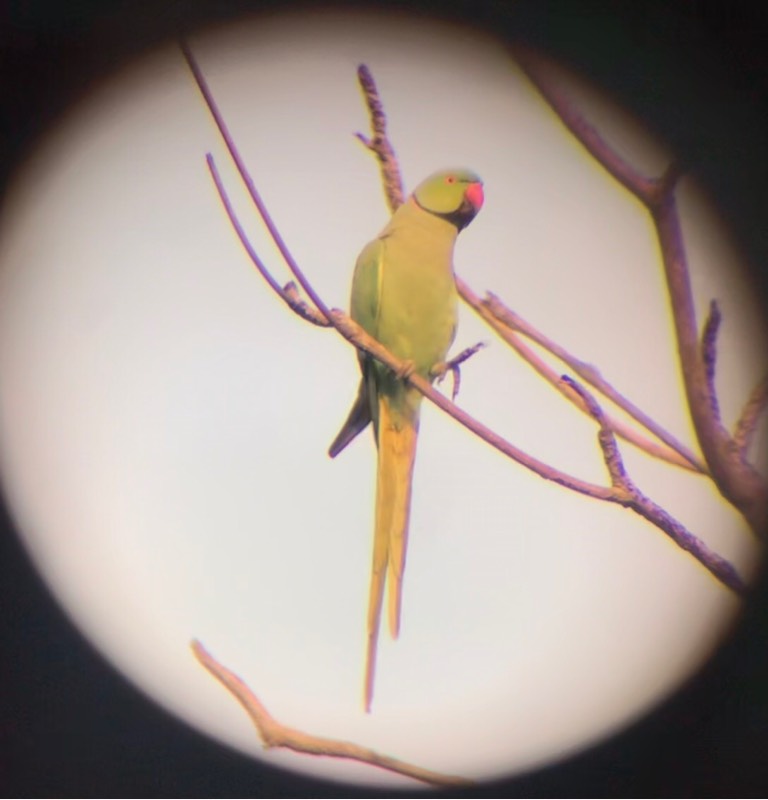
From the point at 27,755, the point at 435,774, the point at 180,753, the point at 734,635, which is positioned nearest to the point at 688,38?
the point at 734,635

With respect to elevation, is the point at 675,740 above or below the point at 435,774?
below

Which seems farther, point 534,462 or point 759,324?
point 759,324

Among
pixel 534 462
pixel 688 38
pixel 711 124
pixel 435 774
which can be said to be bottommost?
pixel 435 774

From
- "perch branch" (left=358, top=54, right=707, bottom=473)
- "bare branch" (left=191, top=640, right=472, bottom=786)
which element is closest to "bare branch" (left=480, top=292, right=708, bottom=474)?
"perch branch" (left=358, top=54, right=707, bottom=473)

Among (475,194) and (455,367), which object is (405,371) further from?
(475,194)

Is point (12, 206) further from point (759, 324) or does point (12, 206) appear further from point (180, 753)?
point (759, 324)

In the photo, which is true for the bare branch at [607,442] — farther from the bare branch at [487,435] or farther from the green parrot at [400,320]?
the green parrot at [400,320]
